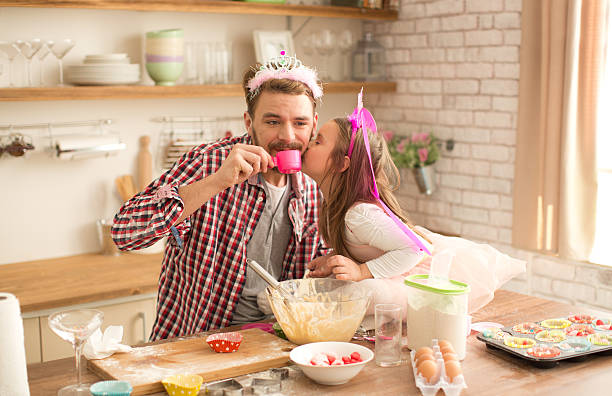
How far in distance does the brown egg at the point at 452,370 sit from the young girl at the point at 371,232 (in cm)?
44

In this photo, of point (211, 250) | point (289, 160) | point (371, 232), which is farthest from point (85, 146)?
point (371, 232)

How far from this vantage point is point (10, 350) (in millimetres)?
1519

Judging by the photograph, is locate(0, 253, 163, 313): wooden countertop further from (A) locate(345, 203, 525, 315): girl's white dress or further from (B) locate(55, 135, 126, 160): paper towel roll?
(A) locate(345, 203, 525, 315): girl's white dress

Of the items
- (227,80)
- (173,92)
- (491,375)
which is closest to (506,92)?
(227,80)

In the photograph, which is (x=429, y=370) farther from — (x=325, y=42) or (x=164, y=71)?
(x=325, y=42)

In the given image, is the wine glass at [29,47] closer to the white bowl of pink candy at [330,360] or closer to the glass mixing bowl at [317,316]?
the glass mixing bowl at [317,316]

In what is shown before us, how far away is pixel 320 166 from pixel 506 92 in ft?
6.48

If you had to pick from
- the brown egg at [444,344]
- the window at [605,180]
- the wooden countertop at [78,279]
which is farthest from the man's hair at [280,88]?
the window at [605,180]

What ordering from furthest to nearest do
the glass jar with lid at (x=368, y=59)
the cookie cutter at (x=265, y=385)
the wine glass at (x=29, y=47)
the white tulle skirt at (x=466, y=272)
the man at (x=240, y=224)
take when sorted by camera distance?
the glass jar with lid at (x=368, y=59)
the wine glass at (x=29, y=47)
the man at (x=240, y=224)
the white tulle skirt at (x=466, y=272)
the cookie cutter at (x=265, y=385)

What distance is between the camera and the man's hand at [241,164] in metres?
2.08

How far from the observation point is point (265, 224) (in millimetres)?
2465

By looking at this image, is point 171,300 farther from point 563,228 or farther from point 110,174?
point 563,228

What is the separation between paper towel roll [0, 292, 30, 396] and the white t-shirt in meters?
0.99

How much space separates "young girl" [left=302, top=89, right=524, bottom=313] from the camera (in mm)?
2082
